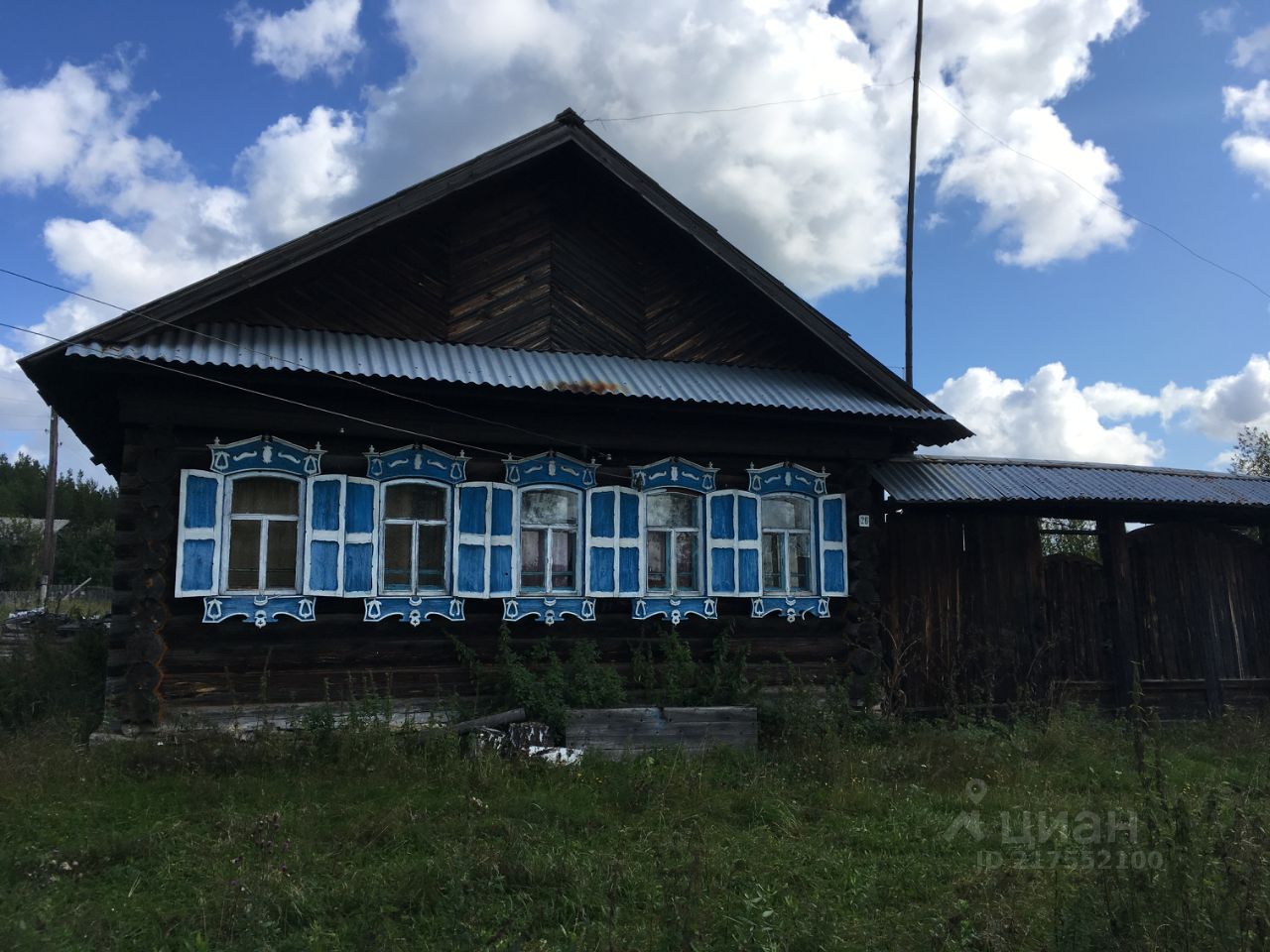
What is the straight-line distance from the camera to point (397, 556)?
27.2 feet

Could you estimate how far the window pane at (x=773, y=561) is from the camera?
9.56 m

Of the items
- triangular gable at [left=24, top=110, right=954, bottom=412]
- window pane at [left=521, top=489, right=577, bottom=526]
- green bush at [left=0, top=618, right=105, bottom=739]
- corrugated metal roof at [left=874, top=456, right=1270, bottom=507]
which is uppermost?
triangular gable at [left=24, top=110, right=954, bottom=412]

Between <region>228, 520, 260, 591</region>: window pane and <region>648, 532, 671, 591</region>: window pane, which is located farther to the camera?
<region>648, 532, 671, 591</region>: window pane

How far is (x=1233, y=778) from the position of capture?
7887 millimetres

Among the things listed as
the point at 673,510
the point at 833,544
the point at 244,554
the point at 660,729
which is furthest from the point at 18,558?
the point at 833,544

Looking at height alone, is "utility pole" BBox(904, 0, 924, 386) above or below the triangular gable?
above

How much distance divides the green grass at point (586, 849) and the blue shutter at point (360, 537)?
1410 millimetres

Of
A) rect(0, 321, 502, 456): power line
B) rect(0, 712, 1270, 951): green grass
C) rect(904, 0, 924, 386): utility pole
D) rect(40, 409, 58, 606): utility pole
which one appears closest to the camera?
rect(0, 712, 1270, 951): green grass

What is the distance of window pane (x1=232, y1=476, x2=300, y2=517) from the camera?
7.89 meters

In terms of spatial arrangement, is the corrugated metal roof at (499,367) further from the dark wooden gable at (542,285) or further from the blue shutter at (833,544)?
the blue shutter at (833,544)

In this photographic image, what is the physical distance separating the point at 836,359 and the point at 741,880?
659cm

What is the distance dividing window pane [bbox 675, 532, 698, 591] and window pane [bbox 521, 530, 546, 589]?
4.67ft

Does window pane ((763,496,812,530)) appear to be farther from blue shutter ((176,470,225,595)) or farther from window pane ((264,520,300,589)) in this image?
blue shutter ((176,470,225,595))

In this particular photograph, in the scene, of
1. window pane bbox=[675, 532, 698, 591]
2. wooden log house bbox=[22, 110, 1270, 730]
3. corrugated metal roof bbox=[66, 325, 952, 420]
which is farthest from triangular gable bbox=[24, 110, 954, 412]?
window pane bbox=[675, 532, 698, 591]
